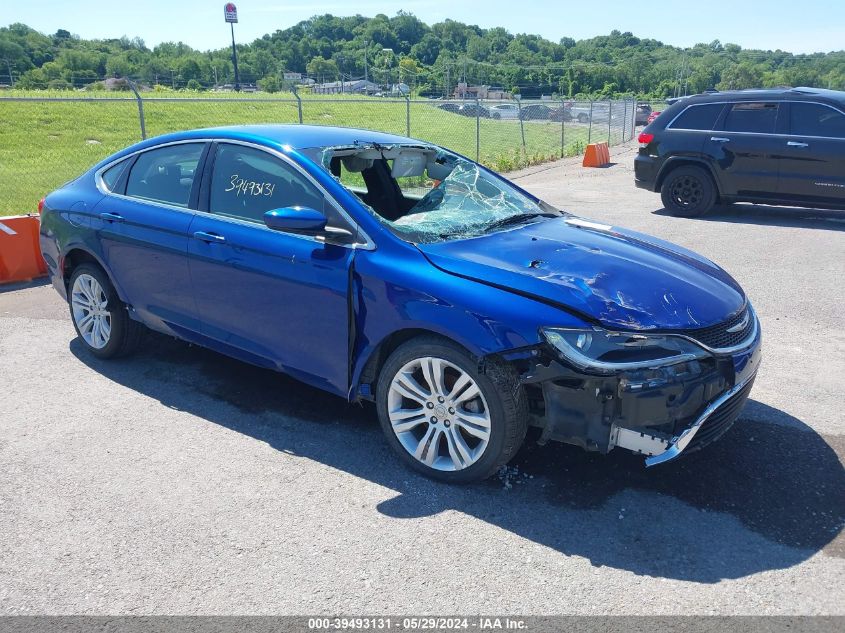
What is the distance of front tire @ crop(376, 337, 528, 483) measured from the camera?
3264mm

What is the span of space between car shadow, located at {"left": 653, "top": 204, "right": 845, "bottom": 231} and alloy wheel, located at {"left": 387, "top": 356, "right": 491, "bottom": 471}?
29.1 ft

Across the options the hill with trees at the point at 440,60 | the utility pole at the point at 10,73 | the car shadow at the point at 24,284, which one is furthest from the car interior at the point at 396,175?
the hill with trees at the point at 440,60

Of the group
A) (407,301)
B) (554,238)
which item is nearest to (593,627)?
(407,301)

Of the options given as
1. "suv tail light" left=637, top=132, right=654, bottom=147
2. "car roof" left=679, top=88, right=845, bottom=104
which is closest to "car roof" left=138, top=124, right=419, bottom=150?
"suv tail light" left=637, top=132, right=654, bottom=147

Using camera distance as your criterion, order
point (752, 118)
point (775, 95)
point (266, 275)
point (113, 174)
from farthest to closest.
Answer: point (752, 118), point (775, 95), point (113, 174), point (266, 275)

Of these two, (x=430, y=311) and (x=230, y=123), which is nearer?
(x=430, y=311)

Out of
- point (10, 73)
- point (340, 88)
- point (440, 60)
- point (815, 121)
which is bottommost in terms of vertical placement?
point (815, 121)

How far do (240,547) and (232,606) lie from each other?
0.38 metres

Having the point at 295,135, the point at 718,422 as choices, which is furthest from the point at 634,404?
the point at 295,135

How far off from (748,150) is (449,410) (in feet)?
29.3

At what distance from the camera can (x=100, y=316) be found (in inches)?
202

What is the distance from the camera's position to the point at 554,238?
159 inches

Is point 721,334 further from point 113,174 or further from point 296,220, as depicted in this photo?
point 113,174

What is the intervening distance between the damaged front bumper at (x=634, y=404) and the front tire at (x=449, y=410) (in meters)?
0.15
